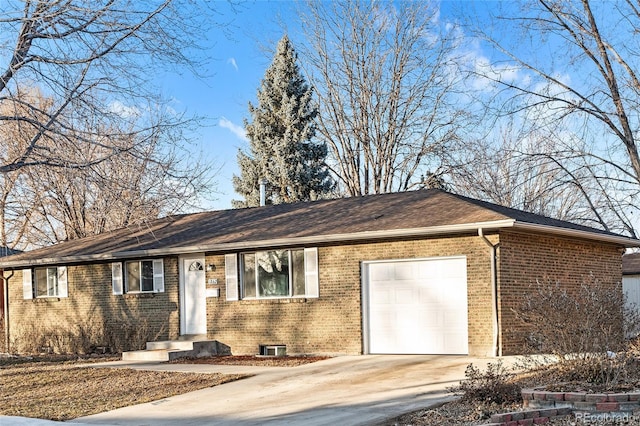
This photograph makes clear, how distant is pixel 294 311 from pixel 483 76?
729cm

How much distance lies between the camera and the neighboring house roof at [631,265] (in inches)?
1352

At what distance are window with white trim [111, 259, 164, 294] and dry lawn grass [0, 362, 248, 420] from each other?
13.6ft

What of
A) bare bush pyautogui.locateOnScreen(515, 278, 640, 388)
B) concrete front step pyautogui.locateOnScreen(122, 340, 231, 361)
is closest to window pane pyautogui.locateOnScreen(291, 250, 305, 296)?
concrete front step pyautogui.locateOnScreen(122, 340, 231, 361)

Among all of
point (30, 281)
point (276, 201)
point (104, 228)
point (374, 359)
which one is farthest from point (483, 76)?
point (276, 201)

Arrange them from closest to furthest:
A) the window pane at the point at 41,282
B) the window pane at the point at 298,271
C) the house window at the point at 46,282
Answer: the window pane at the point at 298,271
the house window at the point at 46,282
the window pane at the point at 41,282

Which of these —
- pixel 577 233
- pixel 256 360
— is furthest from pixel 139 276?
pixel 577 233

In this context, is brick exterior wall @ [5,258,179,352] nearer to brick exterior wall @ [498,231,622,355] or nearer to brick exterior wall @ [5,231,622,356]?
brick exterior wall @ [5,231,622,356]

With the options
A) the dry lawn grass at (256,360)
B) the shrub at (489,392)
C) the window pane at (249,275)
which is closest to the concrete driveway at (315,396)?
the shrub at (489,392)

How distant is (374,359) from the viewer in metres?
16.9

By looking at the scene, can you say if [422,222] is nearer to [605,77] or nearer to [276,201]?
[605,77]

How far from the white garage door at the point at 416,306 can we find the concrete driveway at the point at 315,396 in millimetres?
770

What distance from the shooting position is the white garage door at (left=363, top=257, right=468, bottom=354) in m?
17.1

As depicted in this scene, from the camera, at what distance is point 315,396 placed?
12711 mm

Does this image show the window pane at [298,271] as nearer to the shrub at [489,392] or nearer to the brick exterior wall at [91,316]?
the brick exterior wall at [91,316]
